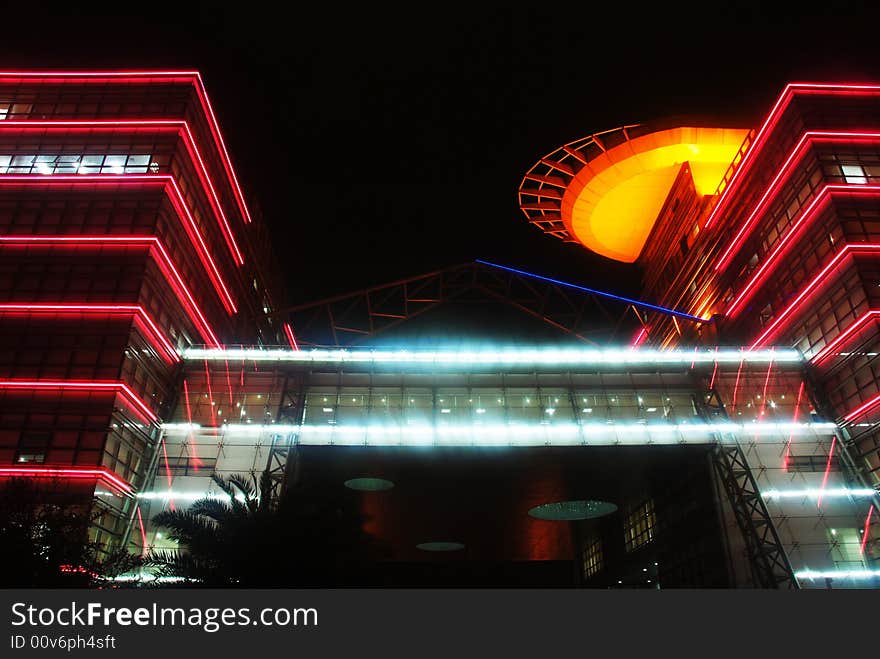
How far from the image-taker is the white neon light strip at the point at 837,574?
30875 mm

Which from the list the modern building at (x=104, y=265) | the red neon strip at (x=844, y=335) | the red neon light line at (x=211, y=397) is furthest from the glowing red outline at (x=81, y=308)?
the red neon strip at (x=844, y=335)

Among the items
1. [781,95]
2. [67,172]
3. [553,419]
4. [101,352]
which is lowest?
[553,419]

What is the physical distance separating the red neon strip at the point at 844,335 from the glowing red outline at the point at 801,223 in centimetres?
762

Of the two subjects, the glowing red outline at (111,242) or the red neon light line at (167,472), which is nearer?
the red neon light line at (167,472)

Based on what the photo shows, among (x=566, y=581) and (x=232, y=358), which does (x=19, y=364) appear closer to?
(x=232, y=358)

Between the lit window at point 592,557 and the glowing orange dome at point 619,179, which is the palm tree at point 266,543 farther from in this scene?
the glowing orange dome at point 619,179

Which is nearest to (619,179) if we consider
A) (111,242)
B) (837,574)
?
(837,574)

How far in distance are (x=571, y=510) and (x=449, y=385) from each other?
13.6 metres

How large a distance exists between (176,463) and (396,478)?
41.7 ft

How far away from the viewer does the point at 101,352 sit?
114 feet

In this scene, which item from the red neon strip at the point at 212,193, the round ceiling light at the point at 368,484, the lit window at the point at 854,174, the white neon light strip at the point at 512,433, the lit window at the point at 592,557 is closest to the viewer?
the white neon light strip at the point at 512,433

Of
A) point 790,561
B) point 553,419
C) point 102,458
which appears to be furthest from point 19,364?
point 790,561

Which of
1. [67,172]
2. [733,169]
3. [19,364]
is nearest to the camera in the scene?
[19,364]

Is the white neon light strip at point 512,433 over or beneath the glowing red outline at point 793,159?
beneath
